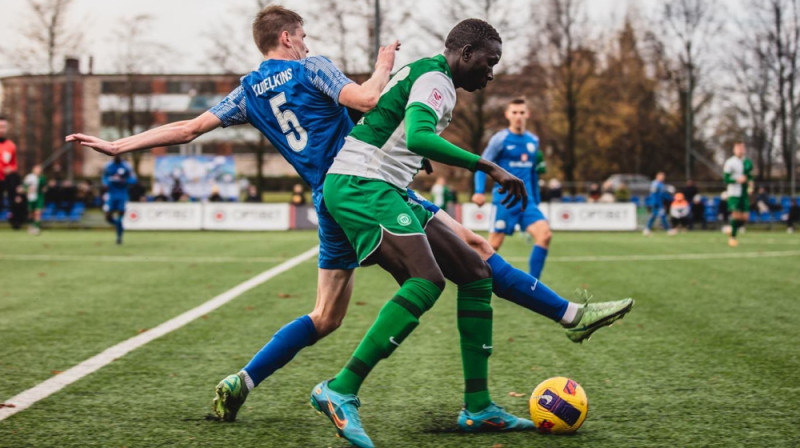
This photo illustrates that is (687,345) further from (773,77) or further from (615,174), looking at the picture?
(615,174)

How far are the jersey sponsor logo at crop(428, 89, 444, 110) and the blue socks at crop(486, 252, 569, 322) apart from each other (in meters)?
0.95

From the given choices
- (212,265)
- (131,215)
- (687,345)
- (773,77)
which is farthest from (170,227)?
(773,77)

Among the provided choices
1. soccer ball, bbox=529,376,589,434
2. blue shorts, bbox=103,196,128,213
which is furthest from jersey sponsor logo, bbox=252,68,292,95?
blue shorts, bbox=103,196,128,213

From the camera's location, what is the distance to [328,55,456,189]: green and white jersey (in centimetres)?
351

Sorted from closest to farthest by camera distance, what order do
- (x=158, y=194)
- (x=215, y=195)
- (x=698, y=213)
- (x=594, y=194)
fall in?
(x=698, y=213) < (x=594, y=194) < (x=215, y=195) < (x=158, y=194)

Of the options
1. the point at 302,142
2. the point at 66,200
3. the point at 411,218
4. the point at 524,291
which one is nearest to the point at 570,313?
the point at 524,291

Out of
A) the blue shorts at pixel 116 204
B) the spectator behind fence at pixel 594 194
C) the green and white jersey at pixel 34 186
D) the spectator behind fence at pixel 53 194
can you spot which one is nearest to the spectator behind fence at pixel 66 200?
the spectator behind fence at pixel 53 194

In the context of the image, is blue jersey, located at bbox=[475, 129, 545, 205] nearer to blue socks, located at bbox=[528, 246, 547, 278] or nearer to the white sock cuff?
blue socks, located at bbox=[528, 246, 547, 278]

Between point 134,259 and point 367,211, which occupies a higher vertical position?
point 367,211

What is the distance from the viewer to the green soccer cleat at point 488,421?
368 centimetres

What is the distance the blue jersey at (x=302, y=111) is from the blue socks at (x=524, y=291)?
99 cm

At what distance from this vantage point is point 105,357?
552cm

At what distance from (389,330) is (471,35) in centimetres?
133

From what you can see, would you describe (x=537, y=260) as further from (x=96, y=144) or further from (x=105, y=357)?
(x=96, y=144)
